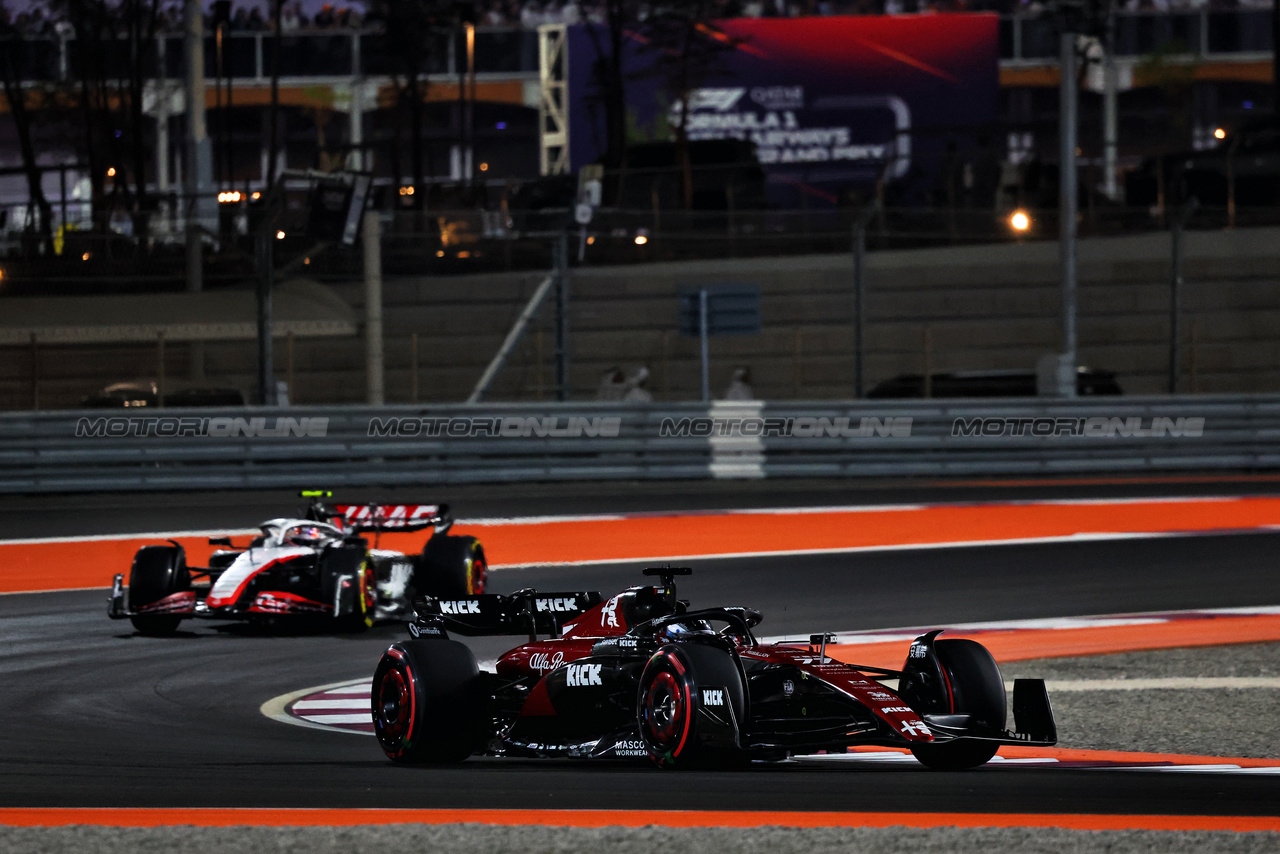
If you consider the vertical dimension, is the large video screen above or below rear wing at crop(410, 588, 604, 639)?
above

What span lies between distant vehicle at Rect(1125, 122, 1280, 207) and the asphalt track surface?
9359mm

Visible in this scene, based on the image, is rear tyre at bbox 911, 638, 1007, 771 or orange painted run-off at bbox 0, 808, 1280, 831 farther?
rear tyre at bbox 911, 638, 1007, 771

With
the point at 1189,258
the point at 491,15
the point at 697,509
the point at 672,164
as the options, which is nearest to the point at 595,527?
the point at 697,509

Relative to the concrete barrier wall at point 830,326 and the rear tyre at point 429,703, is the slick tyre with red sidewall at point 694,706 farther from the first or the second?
the concrete barrier wall at point 830,326

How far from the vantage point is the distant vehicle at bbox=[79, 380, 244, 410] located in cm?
2005

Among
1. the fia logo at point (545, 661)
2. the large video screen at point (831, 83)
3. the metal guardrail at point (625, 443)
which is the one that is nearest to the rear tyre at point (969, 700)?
the fia logo at point (545, 661)

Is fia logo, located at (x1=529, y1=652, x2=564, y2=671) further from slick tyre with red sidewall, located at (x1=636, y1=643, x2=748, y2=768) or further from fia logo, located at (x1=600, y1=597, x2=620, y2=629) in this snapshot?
slick tyre with red sidewall, located at (x1=636, y1=643, x2=748, y2=768)

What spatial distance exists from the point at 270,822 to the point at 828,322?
62.6ft

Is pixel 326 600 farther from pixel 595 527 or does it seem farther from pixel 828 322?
pixel 828 322

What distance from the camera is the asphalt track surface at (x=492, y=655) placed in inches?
244

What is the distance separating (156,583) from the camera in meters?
10.8

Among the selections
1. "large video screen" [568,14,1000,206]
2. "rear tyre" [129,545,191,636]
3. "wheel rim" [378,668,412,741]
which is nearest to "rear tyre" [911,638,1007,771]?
"wheel rim" [378,668,412,741]

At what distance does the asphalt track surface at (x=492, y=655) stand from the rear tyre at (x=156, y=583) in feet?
0.52

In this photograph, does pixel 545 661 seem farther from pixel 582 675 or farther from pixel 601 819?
pixel 601 819
